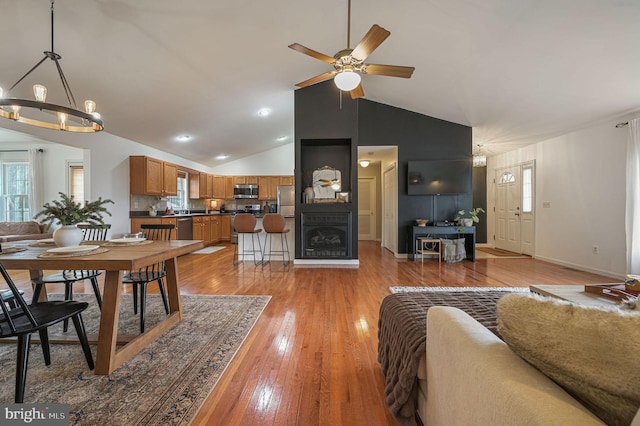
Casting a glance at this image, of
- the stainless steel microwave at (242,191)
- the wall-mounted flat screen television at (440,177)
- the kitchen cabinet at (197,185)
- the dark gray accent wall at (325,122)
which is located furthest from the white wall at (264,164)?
the wall-mounted flat screen television at (440,177)

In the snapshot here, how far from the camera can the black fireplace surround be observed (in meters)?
5.11

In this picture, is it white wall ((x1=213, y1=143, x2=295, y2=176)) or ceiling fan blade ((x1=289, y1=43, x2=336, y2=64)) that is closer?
ceiling fan blade ((x1=289, y1=43, x2=336, y2=64))

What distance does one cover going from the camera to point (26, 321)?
159 centimetres

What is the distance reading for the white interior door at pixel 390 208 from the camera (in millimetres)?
6430

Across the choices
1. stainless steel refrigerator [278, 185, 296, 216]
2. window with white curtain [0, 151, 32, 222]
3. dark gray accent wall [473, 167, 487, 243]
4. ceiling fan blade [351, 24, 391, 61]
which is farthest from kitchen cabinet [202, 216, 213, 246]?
dark gray accent wall [473, 167, 487, 243]

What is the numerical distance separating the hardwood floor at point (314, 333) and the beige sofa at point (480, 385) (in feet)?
1.88

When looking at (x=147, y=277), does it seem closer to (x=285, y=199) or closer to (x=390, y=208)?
(x=390, y=208)

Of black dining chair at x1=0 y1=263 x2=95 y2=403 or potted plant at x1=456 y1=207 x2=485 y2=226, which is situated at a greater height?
potted plant at x1=456 y1=207 x2=485 y2=226

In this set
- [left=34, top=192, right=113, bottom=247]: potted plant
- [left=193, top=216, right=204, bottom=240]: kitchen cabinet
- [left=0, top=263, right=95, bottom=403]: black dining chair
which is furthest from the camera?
[left=193, top=216, right=204, bottom=240]: kitchen cabinet

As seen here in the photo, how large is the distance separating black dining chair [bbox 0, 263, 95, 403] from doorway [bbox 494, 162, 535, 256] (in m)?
7.61

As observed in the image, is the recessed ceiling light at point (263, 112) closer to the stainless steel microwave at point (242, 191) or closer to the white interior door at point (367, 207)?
the stainless steel microwave at point (242, 191)

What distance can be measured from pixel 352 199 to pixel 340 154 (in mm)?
1119

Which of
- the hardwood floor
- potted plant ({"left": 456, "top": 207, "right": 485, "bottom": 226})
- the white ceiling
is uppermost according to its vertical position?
the white ceiling

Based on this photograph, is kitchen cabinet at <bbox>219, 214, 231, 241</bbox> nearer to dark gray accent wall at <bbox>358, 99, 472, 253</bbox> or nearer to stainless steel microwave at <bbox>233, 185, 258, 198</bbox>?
stainless steel microwave at <bbox>233, 185, 258, 198</bbox>
